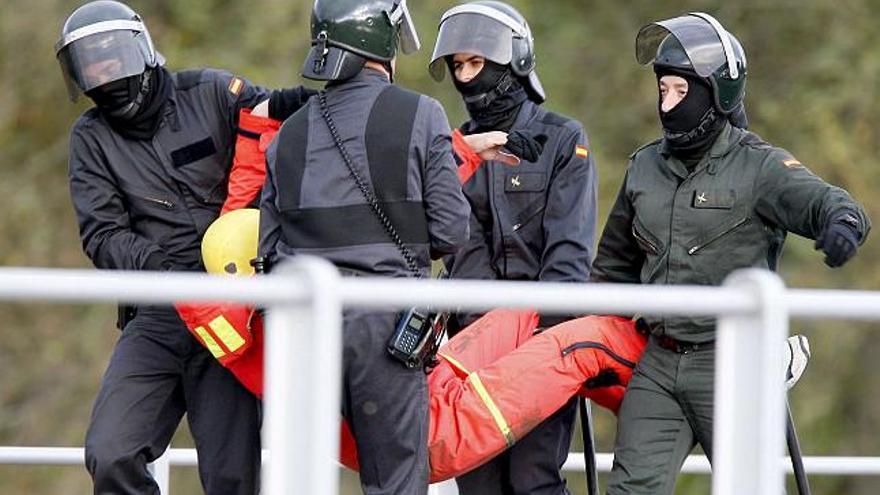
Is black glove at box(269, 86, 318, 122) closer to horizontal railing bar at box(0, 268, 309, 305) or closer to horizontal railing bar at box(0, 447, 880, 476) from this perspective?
horizontal railing bar at box(0, 447, 880, 476)

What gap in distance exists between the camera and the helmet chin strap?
605 centimetres

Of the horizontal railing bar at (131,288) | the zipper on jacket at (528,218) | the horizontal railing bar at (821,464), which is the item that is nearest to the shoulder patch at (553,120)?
the zipper on jacket at (528,218)

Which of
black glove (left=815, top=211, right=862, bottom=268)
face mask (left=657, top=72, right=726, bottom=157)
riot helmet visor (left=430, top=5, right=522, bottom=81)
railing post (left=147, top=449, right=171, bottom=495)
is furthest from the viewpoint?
railing post (left=147, top=449, right=171, bottom=495)

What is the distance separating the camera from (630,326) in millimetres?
5910

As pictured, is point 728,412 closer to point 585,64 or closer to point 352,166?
point 352,166

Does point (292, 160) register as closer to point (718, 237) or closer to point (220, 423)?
point (220, 423)

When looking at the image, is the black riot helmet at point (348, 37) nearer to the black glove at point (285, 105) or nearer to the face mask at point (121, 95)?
the black glove at point (285, 105)

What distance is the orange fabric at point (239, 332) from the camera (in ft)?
18.5

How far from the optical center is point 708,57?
19.1 ft

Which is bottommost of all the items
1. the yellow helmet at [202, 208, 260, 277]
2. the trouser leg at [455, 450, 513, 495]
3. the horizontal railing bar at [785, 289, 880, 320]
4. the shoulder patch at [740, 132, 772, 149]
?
the trouser leg at [455, 450, 513, 495]

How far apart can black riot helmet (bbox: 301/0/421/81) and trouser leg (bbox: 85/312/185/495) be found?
992 millimetres

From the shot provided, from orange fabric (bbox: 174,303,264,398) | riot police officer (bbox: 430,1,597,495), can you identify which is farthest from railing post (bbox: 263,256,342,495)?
riot police officer (bbox: 430,1,597,495)

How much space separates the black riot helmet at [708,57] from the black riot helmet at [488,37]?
599 mm

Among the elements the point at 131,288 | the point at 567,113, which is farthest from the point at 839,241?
the point at 567,113
